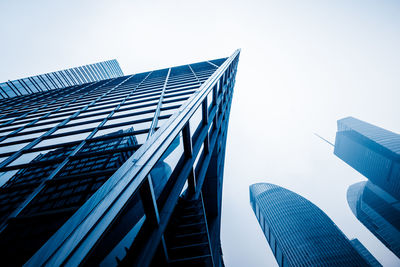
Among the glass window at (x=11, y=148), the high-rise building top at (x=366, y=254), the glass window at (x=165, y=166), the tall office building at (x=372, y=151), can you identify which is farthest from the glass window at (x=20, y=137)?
the high-rise building top at (x=366, y=254)

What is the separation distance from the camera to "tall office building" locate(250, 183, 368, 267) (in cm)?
8824

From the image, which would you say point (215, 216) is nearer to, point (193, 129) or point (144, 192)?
point (193, 129)

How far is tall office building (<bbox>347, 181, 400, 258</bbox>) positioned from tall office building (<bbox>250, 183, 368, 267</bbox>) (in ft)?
104

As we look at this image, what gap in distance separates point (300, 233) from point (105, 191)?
411 ft

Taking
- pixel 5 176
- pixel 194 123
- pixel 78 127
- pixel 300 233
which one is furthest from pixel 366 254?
pixel 5 176

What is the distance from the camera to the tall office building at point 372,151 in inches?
3873

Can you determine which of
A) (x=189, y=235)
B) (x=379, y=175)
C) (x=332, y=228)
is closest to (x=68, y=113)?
(x=189, y=235)

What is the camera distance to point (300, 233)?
9894 cm

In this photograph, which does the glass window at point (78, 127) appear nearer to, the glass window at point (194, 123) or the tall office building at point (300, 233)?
the glass window at point (194, 123)

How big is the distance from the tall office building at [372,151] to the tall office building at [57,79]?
468ft

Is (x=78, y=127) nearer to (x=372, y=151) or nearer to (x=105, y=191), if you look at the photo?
(x=105, y=191)

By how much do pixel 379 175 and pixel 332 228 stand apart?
4334cm

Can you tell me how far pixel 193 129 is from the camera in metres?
6.50

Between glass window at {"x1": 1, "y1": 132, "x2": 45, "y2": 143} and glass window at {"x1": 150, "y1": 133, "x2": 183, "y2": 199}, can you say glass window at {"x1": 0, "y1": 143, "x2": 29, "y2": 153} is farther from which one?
glass window at {"x1": 150, "y1": 133, "x2": 183, "y2": 199}
